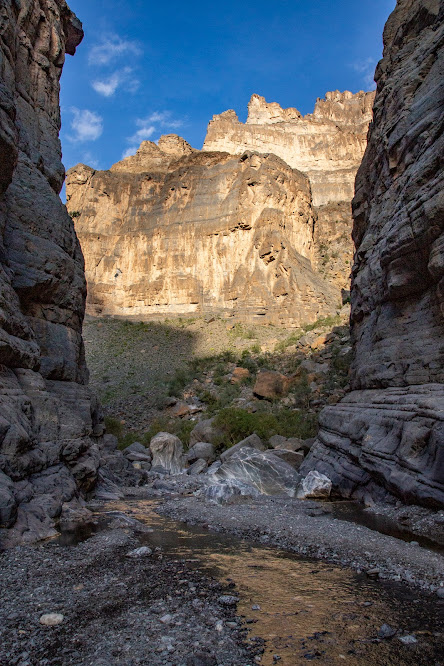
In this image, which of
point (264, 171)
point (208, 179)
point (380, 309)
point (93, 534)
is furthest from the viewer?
point (208, 179)

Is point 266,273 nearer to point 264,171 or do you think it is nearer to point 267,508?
point 264,171

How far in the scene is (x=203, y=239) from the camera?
1751 inches

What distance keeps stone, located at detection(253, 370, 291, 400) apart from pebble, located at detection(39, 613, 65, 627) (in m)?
18.5

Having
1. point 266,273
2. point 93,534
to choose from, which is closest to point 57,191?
point 93,534

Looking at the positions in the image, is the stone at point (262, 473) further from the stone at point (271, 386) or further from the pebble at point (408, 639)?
the stone at point (271, 386)

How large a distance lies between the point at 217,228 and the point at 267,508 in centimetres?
3903

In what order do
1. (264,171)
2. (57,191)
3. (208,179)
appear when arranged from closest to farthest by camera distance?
(57,191) → (264,171) → (208,179)

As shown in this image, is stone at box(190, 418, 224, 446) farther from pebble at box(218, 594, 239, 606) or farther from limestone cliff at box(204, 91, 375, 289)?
limestone cliff at box(204, 91, 375, 289)

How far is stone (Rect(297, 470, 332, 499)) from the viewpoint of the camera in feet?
30.8

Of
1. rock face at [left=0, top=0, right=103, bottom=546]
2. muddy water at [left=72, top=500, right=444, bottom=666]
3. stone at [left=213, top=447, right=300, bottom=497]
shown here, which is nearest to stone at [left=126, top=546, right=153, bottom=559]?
muddy water at [left=72, top=500, right=444, bottom=666]

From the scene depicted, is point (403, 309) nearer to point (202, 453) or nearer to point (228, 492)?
point (228, 492)

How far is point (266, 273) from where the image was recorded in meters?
40.6

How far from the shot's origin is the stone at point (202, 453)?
15992 mm

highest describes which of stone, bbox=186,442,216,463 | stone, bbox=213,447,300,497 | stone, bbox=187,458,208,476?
stone, bbox=213,447,300,497
